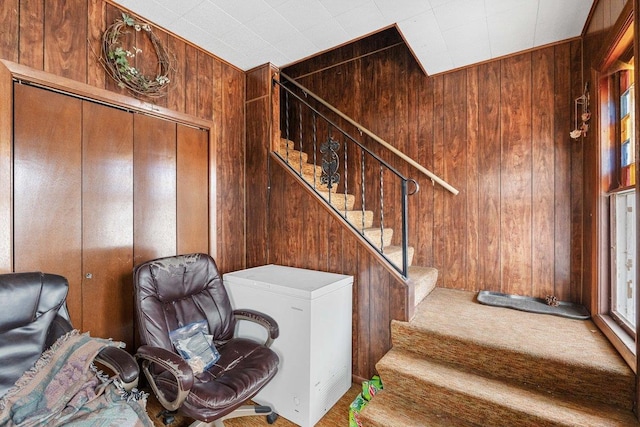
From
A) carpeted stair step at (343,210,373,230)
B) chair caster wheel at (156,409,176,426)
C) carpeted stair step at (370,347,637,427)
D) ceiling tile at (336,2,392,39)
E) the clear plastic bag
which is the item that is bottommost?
chair caster wheel at (156,409,176,426)

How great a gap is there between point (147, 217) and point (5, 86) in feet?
3.42

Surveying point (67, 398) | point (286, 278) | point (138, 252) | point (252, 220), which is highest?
point (252, 220)

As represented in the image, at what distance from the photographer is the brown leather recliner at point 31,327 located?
1313mm

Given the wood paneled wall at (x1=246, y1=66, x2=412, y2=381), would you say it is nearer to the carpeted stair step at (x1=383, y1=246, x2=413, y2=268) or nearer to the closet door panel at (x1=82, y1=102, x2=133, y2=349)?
the carpeted stair step at (x1=383, y1=246, x2=413, y2=268)

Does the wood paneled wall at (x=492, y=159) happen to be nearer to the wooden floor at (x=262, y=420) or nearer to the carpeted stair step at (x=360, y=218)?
the carpeted stair step at (x=360, y=218)

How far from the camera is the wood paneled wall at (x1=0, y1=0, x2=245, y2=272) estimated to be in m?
1.74

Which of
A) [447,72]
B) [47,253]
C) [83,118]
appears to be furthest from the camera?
[447,72]

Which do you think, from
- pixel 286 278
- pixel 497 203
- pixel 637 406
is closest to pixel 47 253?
pixel 286 278

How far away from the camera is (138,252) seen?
2.24 metres

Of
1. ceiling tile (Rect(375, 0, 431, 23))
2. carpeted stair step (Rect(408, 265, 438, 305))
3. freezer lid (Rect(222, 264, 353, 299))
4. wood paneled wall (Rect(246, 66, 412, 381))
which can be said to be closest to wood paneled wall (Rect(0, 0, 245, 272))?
wood paneled wall (Rect(246, 66, 412, 381))

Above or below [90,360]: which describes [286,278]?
above

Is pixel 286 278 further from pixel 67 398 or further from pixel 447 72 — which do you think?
pixel 447 72

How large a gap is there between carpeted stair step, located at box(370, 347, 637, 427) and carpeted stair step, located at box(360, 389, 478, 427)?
2 cm

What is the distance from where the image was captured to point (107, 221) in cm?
207
